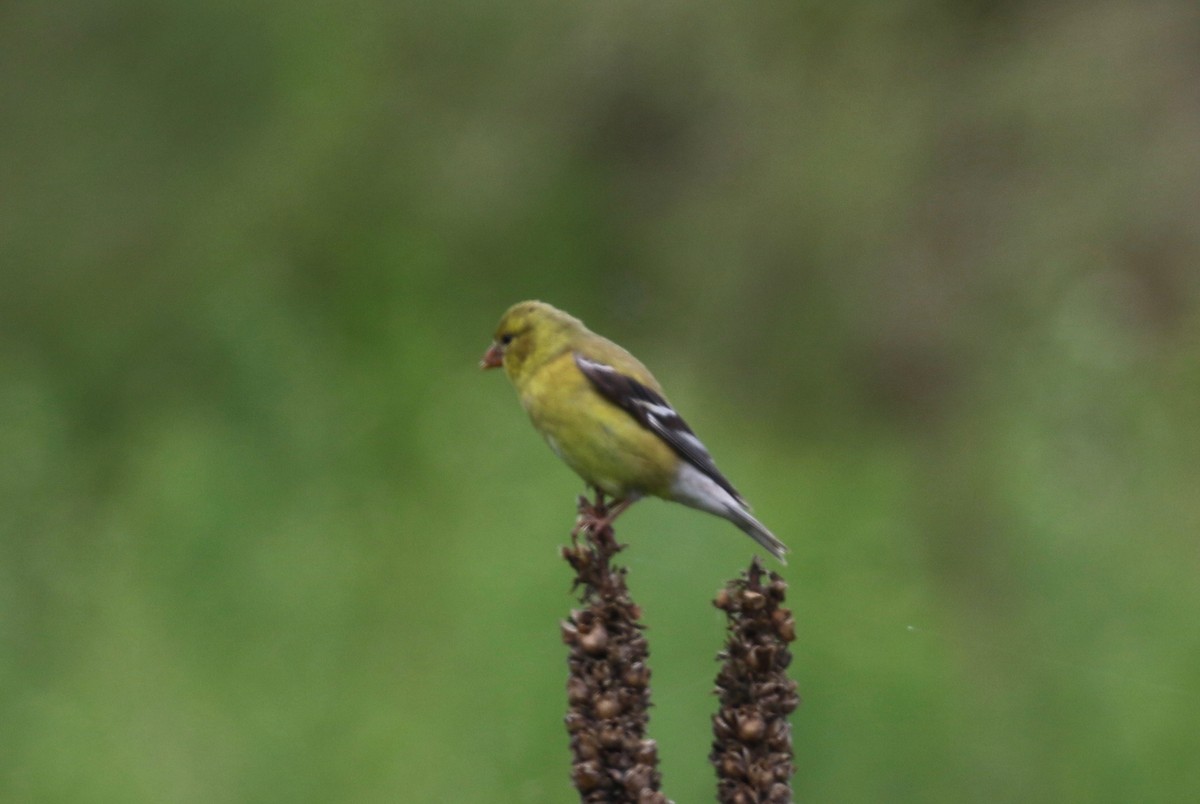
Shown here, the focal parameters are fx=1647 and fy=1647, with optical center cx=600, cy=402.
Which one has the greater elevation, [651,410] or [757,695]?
[651,410]

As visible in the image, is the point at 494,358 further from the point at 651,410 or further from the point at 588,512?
the point at 588,512

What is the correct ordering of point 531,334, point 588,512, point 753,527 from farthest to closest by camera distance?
point 531,334 < point 753,527 < point 588,512

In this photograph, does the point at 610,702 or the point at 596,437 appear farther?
the point at 596,437

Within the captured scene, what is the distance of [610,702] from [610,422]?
Answer: 3.01 ft

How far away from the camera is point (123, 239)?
6203 millimetres

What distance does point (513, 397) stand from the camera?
439 cm

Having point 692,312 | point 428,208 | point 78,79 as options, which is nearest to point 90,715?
point 428,208

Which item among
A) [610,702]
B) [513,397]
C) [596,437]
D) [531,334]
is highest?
[513,397]

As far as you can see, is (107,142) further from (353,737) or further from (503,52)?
(353,737)

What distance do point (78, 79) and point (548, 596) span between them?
12.7 ft

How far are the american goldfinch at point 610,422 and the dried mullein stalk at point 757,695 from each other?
78 cm

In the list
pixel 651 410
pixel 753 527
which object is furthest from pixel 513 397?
pixel 753 527

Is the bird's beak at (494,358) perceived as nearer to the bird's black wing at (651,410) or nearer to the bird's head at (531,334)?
the bird's head at (531,334)

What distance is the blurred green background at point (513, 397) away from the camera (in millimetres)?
3768
